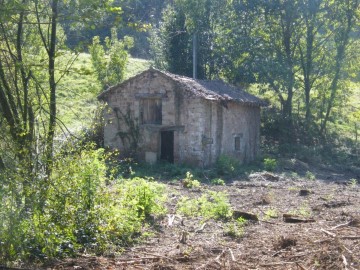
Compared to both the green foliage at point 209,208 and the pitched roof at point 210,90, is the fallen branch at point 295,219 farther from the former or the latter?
the pitched roof at point 210,90

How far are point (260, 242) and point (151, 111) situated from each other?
1733 centimetres

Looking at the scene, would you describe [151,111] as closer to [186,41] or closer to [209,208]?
[186,41]

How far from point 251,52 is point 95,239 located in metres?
26.3

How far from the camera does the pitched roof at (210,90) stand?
2602 centimetres

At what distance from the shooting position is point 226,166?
2580cm

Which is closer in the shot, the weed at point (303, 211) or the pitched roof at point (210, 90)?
the weed at point (303, 211)

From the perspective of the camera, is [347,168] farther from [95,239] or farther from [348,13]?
[95,239]

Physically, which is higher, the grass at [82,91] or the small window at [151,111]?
the grass at [82,91]

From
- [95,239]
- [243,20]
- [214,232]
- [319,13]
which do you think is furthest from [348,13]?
[95,239]

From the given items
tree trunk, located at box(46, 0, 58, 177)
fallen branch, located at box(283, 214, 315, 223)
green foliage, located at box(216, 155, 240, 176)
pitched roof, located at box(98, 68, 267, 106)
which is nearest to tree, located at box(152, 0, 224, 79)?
pitched roof, located at box(98, 68, 267, 106)

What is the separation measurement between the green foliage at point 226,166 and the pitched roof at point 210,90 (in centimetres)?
260

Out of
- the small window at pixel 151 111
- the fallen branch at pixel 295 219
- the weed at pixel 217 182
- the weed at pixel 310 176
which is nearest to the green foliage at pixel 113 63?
the small window at pixel 151 111

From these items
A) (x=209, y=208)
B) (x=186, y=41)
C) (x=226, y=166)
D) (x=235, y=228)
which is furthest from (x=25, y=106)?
(x=186, y=41)

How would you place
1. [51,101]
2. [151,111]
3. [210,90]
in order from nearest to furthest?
[51,101], [210,90], [151,111]
